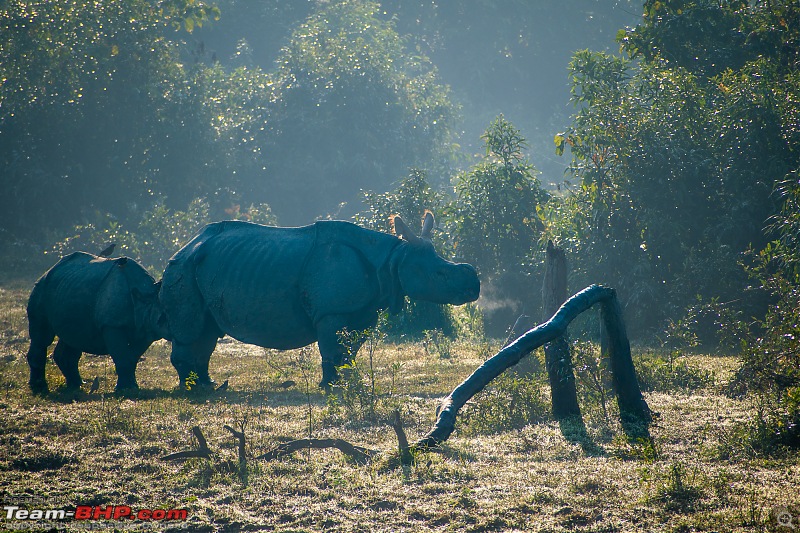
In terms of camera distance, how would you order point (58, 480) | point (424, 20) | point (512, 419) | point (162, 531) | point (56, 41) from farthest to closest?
point (424, 20) < point (56, 41) < point (512, 419) < point (58, 480) < point (162, 531)

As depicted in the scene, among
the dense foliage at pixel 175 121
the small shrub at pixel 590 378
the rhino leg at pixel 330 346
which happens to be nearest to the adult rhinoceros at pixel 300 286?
the rhino leg at pixel 330 346

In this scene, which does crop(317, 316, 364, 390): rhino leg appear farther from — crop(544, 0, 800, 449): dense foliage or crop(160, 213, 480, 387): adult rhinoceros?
crop(544, 0, 800, 449): dense foliage

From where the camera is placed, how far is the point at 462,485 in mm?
6934

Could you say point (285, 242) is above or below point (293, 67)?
below

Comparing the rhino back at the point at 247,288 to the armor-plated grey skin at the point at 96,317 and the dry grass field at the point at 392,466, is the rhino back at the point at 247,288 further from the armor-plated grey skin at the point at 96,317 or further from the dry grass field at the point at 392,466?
the dry grass field at the point at 392,466

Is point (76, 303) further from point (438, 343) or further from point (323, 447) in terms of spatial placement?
point (438, 343)

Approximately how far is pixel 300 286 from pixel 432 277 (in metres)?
1.88

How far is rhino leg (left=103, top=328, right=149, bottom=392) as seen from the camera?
11727mm

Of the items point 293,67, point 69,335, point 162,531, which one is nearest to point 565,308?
point 162,531

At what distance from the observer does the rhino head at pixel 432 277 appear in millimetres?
11656

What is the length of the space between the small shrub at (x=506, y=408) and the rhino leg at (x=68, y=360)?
5.98m

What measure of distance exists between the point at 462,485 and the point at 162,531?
7.85ft

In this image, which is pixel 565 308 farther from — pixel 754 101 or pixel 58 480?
pixel 754 101

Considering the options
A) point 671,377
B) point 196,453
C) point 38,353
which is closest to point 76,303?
point 38,353
